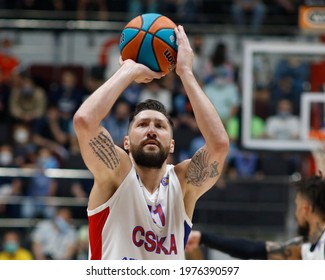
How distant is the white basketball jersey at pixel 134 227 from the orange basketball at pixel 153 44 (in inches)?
24.8

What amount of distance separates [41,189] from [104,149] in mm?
7695

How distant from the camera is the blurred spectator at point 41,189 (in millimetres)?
11742

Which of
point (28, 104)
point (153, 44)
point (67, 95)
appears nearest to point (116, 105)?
point (67, 95)

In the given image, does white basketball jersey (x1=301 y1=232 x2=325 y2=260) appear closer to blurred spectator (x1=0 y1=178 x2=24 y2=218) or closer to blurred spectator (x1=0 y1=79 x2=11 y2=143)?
blurred spectator (x1=0 y1=178 x2=24 y2=218)

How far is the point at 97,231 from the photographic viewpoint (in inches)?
183

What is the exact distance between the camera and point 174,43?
192 inches

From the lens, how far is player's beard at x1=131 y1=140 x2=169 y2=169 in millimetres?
4582

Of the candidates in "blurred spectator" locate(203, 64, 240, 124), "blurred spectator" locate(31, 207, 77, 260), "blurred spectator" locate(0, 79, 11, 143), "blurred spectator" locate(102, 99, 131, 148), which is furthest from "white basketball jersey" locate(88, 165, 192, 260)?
"blurred spectator" locate(0, 79, 11, 143)

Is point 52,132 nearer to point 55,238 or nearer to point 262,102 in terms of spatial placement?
point 55,238

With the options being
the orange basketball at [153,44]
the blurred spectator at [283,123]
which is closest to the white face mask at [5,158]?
the blurred spectator at [283,123]

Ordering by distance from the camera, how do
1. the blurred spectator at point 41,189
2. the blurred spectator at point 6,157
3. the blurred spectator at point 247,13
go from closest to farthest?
the blurred spectator at point 41,189, the blurred spectator at point 6,157, the blurred spectator at point 247,13

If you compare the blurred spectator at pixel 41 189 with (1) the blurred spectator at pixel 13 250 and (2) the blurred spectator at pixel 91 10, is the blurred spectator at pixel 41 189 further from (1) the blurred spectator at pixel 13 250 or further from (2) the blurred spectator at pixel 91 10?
(2) the blurred spectator at pixel 91 10
